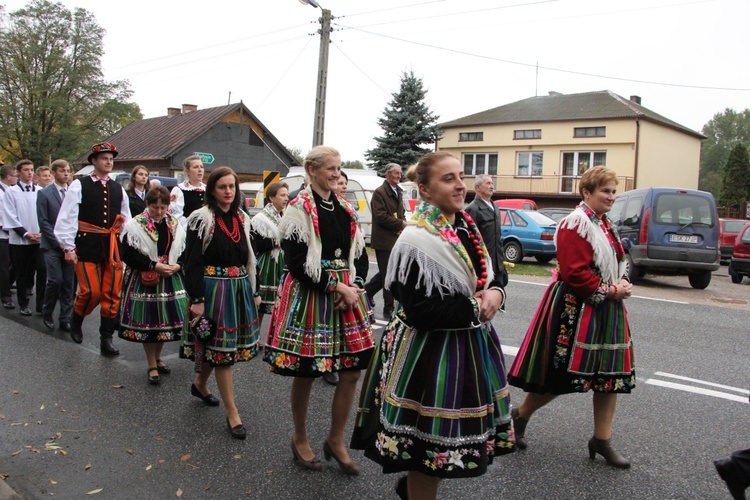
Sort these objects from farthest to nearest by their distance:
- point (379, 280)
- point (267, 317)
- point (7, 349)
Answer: point (267, 317)
point (379, 280)
point (7, 349)

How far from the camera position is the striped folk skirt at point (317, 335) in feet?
11.6

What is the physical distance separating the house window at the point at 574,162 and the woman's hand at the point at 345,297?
3227 centimetres

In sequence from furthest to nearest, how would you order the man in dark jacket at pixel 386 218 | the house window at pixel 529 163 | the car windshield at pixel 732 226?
the house window at pixel 529 163, the car windshield at pixel 732 226, the man in dark jacket at pixel 386 218

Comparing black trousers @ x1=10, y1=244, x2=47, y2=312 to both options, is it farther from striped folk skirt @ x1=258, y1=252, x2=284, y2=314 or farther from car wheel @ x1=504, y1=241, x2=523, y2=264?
car wheel @ x1=504, y1=241, x2=523, y2=264

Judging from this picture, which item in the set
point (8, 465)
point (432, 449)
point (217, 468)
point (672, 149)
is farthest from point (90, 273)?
point (672, 149)

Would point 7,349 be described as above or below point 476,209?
below

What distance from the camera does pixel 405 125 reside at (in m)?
32.2

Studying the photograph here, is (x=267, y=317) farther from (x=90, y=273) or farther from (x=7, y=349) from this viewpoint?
(x=7, y=349)

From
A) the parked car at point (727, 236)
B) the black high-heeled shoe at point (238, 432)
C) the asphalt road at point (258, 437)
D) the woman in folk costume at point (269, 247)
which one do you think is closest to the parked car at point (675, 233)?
the asphalt road at point (258, 437)

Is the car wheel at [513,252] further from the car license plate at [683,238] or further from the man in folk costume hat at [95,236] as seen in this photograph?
the man in folk costume hat at [95,236]

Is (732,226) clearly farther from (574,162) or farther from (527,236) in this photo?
(574,162)

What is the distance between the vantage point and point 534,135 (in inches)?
1388

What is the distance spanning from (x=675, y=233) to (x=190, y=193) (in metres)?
9.60

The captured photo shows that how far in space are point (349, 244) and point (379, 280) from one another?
362 centimetres
